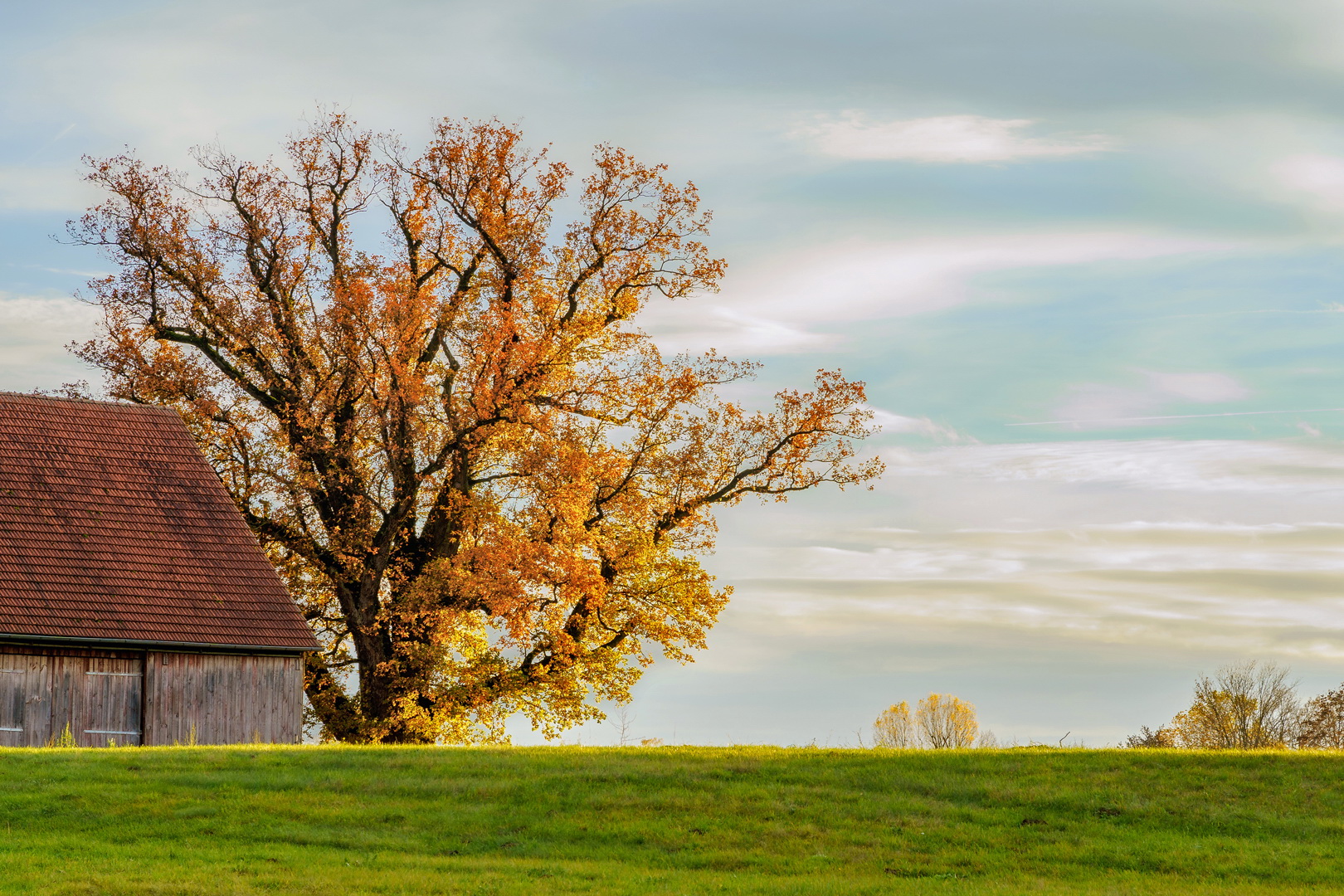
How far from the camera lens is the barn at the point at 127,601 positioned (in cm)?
2800

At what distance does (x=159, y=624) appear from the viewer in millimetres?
28938

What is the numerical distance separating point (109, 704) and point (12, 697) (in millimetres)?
1847

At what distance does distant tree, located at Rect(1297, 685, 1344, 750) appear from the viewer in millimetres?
39094

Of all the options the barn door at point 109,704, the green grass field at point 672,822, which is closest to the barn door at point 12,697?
the barn door at point 109,704

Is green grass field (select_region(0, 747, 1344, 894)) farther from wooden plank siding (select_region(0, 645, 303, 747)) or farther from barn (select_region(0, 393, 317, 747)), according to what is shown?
barn (select_region(0, 393, 317, 747))

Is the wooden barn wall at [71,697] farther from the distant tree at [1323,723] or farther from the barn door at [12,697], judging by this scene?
the distant tree at [1323,723]

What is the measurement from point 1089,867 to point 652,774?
6779 millimetres

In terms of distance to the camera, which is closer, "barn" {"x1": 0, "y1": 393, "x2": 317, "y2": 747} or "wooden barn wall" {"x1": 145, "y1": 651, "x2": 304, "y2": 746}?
"barn" {"x1": 0, "y1": 393, "x2": 317, "y2": 747}

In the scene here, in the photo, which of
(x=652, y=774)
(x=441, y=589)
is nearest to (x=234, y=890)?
(x=652, y=774)

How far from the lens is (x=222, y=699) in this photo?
97.0 feet

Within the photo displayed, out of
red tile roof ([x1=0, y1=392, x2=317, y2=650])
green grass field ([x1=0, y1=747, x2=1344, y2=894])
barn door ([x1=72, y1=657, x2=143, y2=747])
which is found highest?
red tile roof ([x1=0, y1=392, x2=317, y2=650])

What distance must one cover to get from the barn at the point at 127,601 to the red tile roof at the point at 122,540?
0.03m

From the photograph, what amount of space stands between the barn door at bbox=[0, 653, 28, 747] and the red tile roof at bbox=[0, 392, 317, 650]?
2.82ft

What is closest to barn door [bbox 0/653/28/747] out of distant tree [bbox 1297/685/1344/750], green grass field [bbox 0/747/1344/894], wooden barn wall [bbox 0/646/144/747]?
wooden barn wall [bbox 0/646/144/747]
